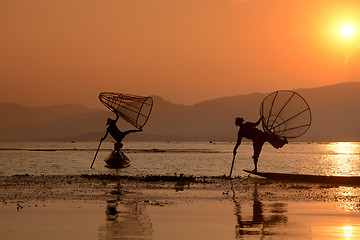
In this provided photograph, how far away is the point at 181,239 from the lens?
1612 cm

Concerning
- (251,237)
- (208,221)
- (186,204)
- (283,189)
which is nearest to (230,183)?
(283,189)

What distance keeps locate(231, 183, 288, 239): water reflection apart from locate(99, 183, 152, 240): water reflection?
250 cm

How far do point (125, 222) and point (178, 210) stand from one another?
391cm

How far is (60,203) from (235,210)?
652 cm

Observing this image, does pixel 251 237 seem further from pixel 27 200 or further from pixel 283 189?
pixel 283 189

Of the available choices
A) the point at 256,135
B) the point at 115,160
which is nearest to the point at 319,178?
the point at 256,135

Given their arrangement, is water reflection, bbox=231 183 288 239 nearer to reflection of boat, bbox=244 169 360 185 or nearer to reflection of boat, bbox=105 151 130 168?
reflection of boat, bbox=244 169 360 185

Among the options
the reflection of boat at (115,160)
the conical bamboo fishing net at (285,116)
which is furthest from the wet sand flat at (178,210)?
the reflection of boat at (115,160)

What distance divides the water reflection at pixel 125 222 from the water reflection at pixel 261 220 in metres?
2.50

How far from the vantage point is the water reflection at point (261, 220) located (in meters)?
17.1

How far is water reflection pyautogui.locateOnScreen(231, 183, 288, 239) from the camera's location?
17078 millimetres

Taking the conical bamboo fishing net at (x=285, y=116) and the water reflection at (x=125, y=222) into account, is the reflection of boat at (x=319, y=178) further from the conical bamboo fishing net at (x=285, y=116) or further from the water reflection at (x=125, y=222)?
the water reflection at (x=125, y=222)

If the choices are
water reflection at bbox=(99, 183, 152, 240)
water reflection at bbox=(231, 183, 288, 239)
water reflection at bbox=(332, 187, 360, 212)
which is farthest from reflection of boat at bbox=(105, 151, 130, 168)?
water reflection at bbox=(231, 183, 288, 239)

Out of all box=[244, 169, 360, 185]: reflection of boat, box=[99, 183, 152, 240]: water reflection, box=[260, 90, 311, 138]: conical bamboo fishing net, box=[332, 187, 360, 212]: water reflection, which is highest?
box=[260, 90, 311, 138]: conical bamboo fishing net
